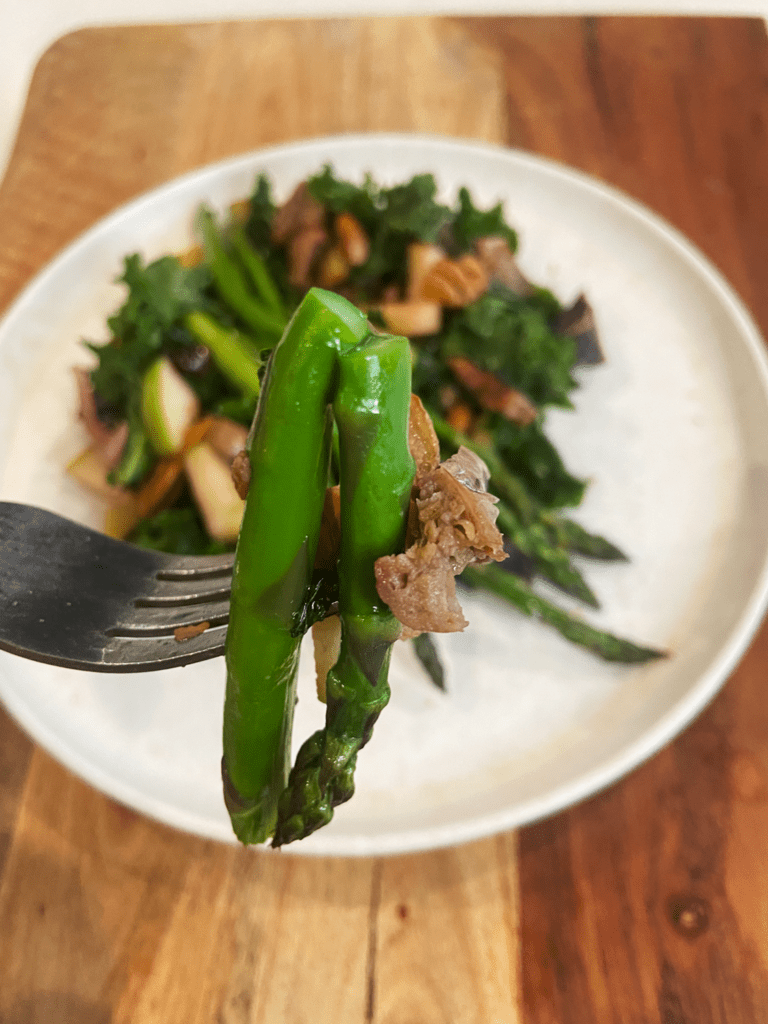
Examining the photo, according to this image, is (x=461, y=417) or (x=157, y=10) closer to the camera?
(x=461, y=417)

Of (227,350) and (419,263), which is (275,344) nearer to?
(227,350)

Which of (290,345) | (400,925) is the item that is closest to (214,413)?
(400,925)

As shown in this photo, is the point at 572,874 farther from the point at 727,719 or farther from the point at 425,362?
the point at 425,362

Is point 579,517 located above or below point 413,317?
below

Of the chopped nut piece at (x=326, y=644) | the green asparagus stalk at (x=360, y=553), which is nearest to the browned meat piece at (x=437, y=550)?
the green asparagus stalk at (x=360, y=553)

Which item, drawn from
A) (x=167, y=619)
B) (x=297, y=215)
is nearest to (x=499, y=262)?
(x=297, y=215)
